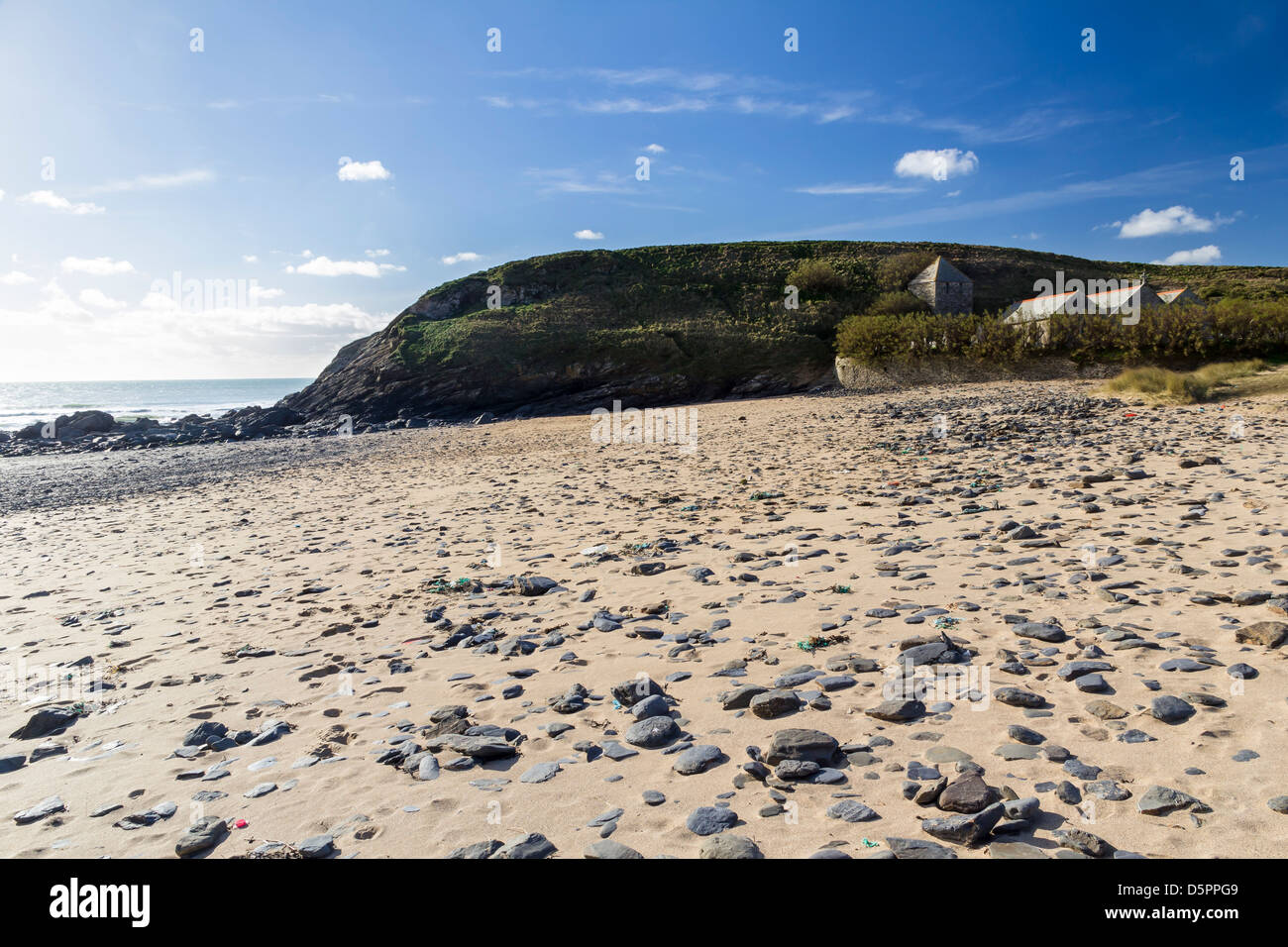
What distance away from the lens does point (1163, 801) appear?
2.76m

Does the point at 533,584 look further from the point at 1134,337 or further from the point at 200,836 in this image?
the point at 1134,337

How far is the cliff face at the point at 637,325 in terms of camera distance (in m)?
42.4

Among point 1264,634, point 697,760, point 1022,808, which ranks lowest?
point 697,760

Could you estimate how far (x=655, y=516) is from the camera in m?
9.76

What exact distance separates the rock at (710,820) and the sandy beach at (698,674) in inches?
0.7

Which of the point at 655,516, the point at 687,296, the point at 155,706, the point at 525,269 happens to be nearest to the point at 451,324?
the point at 525,269

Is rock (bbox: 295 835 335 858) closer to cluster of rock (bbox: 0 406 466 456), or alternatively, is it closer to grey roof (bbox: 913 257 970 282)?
cluster of rock (bbox: 0 406 466 456)

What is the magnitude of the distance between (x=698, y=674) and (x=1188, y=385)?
67.7ft

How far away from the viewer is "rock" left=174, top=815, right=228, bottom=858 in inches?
121

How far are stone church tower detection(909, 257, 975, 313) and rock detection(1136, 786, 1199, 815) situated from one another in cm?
5401

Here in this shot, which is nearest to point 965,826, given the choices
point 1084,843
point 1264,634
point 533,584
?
point 1084,843

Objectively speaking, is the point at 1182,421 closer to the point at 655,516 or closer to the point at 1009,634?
the point at 655,516

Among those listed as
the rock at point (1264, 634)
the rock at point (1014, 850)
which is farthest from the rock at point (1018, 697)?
the rock at point (1264, 634)
